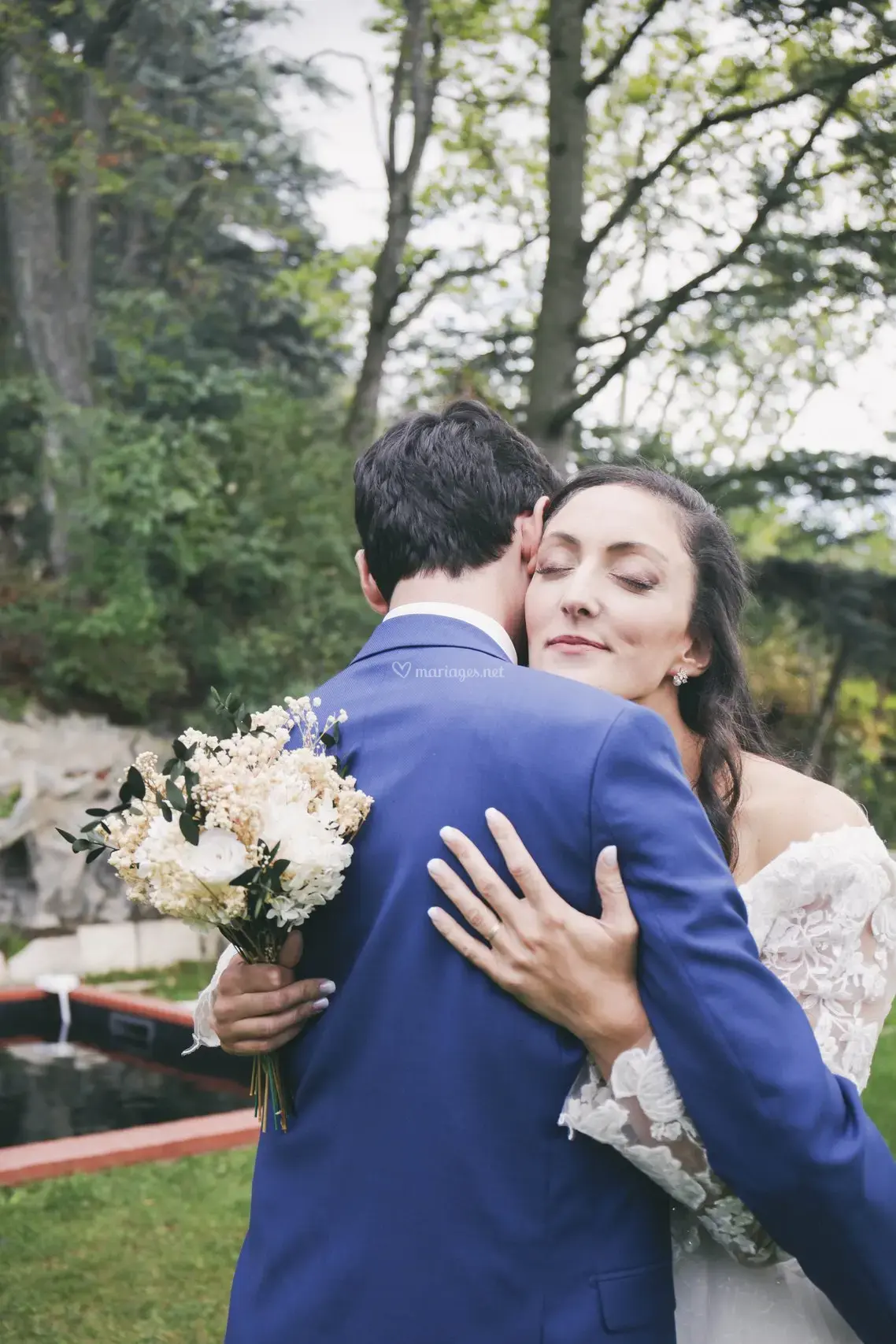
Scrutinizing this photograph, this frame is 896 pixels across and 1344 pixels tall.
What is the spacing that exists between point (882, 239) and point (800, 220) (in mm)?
1179

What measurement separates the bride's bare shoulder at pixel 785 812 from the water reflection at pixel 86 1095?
593cm

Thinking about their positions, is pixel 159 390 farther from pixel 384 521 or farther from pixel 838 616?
pixel 384 521

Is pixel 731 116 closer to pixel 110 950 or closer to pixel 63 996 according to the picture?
pixel 63 996

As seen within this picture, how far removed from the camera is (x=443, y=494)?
7.11 ft

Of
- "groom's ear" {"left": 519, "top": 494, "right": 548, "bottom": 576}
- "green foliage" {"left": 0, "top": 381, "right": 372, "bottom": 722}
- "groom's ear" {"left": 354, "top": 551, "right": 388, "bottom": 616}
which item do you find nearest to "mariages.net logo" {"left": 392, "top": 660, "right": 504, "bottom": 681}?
"groom's ear" {"left": 354, "top": 551, "right": 388, "bottom": 616}

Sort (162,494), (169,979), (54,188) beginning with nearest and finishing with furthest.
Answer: (169,979)
(162,494)
(54,188)

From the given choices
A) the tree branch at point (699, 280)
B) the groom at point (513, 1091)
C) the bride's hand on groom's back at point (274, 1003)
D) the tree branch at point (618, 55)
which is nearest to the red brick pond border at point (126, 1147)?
the groom at point (513, 1091)

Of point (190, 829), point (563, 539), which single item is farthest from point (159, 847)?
point (563, 539)

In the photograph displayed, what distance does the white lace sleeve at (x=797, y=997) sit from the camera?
5.91 ft

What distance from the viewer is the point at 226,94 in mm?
17078

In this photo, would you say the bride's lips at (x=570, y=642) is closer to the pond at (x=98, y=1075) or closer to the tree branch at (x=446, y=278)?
the pond at (x=98, y=1075)

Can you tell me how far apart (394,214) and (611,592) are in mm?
14620

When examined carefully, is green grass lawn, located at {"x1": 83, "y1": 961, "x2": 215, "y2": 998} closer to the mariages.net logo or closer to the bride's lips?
the bride's lips

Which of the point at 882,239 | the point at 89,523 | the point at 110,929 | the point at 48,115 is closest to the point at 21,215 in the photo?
the point at 48,115
